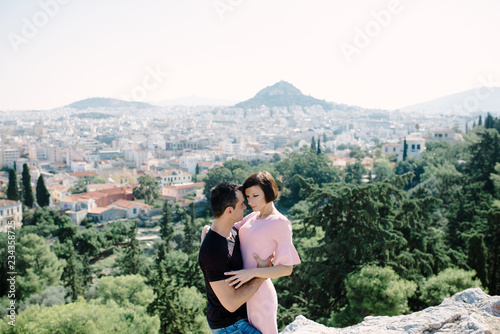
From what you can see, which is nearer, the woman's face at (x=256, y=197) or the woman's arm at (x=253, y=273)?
the woman's arm at (x=253, y=273)

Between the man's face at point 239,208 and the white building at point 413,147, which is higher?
the man's face at point 239,208

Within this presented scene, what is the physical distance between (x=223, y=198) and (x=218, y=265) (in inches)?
13.0

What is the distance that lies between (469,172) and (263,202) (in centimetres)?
1974

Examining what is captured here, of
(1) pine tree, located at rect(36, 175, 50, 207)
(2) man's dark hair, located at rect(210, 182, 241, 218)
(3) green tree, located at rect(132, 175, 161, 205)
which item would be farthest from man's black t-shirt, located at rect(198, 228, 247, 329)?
(3) green tree, located at rect(132, 175, 161, 205)

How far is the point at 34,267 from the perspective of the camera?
1619 cm

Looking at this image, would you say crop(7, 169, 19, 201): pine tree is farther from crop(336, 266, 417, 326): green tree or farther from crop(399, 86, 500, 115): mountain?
crop(399, 86, 500, 115): mountain

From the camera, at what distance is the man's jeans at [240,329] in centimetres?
212

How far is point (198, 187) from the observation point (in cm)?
3866

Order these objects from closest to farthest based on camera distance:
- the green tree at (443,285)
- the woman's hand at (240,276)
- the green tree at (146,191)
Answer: the woman's hand at (240,276), the green tree at (443,285), the green tree at (146,191)

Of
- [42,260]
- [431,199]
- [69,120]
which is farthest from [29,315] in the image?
[69,120]

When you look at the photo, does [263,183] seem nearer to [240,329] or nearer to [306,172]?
[240,329]

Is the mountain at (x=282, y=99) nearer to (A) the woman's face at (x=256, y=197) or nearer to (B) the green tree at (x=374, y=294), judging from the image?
(B) the green tree at (x=374, y=294)

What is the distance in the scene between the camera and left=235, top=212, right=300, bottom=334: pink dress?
2.12 meters

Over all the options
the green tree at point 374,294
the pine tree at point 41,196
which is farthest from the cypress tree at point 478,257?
the pine tree at point 41,196
